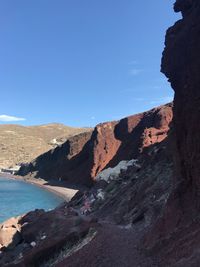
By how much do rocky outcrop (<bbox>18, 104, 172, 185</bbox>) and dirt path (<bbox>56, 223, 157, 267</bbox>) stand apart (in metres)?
61.2

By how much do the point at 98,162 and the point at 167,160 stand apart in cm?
6923

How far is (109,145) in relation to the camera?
10944 centimetres

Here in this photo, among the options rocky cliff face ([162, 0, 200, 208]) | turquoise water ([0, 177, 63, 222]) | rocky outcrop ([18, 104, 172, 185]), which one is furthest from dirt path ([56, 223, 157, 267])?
rocky outcrop ([18, 104, 172, 185])

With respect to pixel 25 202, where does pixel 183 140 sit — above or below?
above

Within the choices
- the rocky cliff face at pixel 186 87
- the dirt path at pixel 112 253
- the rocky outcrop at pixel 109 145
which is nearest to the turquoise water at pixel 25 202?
the rocky outcrop at pixel 109 145

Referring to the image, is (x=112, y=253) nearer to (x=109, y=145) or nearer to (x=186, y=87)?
(x=186, y=87)

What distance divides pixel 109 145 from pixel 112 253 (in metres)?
92.9

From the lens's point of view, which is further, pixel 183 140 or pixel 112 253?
pixel 183 140

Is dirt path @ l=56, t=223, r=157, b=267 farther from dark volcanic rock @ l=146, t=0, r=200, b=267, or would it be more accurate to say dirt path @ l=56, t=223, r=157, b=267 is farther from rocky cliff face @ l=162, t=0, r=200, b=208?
rocky cliff face @ l=162, t=0, r=200, b=208

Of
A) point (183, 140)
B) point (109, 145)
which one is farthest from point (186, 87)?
point (109, 145)

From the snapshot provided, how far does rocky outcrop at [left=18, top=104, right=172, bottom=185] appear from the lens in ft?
286

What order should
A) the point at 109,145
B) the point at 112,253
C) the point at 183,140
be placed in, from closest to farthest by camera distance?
1. the point at 112,253
2. the point at 183,140
3. the point at 109,145

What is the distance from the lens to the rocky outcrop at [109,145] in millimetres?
87062

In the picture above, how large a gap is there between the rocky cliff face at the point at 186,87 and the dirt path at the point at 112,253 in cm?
291
